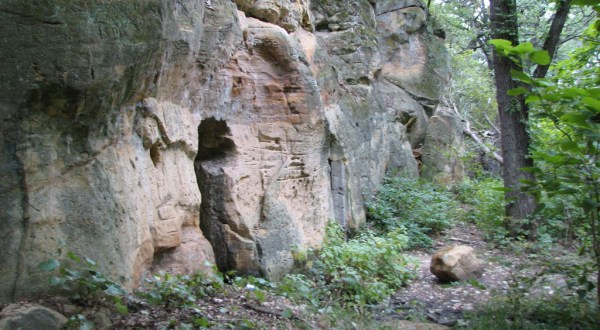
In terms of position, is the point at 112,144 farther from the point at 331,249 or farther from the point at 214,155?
the point at 331,249

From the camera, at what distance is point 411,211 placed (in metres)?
11.6

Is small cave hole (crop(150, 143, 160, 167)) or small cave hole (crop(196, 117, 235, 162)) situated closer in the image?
small cave hole (crop(150, 143, 160, 167))

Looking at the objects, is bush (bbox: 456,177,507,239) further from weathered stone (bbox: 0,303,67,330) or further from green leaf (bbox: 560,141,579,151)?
weathered stone (bbox: 0,303,67,330)

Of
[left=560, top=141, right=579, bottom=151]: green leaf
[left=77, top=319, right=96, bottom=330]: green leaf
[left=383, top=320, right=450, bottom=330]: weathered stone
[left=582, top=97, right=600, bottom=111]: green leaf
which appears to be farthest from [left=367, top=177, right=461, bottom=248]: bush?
[left=77, top=319, right=96, bottom=330]: green leaf

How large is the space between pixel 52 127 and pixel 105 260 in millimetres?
1138

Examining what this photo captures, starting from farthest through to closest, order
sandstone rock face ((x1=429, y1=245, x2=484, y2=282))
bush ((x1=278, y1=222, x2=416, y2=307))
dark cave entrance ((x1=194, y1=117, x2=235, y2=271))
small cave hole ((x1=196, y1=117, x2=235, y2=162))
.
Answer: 1. sandstone rock face ((x1=429, y1=245, x2=484, y2=282))
2. small cave hole ((x1=196, y1=117, x2=235, y2=162))
3. dark cave entrance ((x1=194, y1=117, x2=235, y2=271))
4. bush ((x1=278, y1=222, x2=416, y2=307))

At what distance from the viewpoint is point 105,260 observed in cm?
436

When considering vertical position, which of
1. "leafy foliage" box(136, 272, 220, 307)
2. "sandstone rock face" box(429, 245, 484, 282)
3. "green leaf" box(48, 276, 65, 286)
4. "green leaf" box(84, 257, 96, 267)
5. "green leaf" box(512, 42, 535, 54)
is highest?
"green leaf" box(512, 42, 535, 54)

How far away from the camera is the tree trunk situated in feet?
32.3

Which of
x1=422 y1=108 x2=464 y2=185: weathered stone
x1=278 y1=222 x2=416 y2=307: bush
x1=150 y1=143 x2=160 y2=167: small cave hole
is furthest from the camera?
x1=422 y1=108 x2=464 y2=185: weathered stone

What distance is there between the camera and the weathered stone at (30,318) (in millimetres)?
3379

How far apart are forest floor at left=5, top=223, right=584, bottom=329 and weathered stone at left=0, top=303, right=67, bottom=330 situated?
15cm

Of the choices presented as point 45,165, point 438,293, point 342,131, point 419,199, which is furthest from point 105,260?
point 419,199

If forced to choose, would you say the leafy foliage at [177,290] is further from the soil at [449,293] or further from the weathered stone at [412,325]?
the soil at [449,293]
